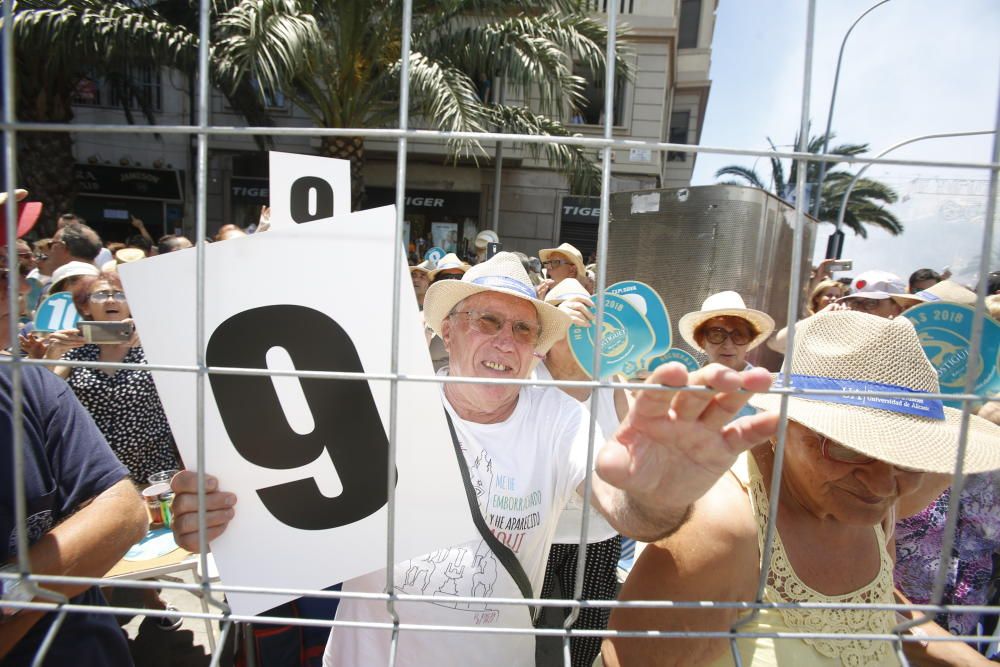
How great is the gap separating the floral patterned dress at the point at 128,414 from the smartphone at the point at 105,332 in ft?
0.55

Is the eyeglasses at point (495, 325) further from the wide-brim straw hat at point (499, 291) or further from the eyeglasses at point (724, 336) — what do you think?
the eyeglasses at point (724, 336)

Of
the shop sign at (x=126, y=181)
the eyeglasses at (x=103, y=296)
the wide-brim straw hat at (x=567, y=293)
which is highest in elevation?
the shop sign at (x=126, y=181)

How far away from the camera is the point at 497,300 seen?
156cm

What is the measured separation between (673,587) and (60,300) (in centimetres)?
288

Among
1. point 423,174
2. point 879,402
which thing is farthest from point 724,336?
point 423,174

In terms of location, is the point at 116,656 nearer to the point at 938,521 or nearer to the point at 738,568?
the point at 738,568

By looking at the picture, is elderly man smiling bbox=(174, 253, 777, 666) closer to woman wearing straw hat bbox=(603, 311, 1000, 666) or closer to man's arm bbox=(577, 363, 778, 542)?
man's arm bbox=(577, 363, 778, 542)

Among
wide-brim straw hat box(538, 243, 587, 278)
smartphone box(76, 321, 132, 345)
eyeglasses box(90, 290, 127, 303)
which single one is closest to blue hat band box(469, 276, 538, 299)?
smartphone box(76, 321, 132, 345)

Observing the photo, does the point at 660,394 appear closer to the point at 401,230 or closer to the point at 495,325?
the point at 401,230

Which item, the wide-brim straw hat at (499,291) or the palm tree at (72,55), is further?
the palm tree at (72,55)

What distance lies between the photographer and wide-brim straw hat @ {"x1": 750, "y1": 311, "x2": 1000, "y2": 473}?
949mm

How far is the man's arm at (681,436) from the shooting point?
646 millimetres

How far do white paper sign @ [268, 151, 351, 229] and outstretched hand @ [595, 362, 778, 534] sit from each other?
608 mm

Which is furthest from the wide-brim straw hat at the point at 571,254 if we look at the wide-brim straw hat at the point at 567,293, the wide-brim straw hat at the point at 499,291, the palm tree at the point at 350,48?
the palm tree at the point at 350,48
